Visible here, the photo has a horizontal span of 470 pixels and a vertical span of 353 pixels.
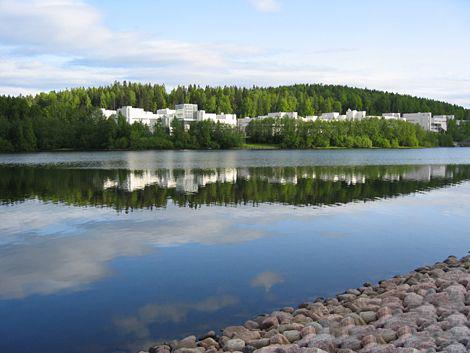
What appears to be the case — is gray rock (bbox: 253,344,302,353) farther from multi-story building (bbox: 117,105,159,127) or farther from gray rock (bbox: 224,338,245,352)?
multi-story building (bbox: 117,105,159,127)

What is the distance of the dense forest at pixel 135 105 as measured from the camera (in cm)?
10594

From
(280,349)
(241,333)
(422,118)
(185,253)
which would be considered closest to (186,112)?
(422,118)

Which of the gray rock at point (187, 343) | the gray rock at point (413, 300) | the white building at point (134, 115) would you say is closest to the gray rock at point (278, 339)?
the gray rock at point (187, 343)

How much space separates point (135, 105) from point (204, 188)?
475 ft

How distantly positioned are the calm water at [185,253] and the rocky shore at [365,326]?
0.93 meters

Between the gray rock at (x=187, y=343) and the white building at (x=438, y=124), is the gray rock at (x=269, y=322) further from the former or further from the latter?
the white building at (x=438, y=124)

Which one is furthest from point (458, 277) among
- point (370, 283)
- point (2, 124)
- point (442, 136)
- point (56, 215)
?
point (442, 136)

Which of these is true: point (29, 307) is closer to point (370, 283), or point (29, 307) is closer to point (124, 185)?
point (370, 283)

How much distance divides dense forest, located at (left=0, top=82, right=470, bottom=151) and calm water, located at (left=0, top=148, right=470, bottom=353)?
8077 centimetres

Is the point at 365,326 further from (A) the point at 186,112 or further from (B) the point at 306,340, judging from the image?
(A) the point at 186,112

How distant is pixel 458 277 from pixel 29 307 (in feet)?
29.6

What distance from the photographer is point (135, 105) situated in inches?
6732

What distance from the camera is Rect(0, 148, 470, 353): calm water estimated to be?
9.70 meters

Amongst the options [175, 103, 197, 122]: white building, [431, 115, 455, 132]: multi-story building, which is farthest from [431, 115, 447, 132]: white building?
[175, 103, 197, 122]: white building
